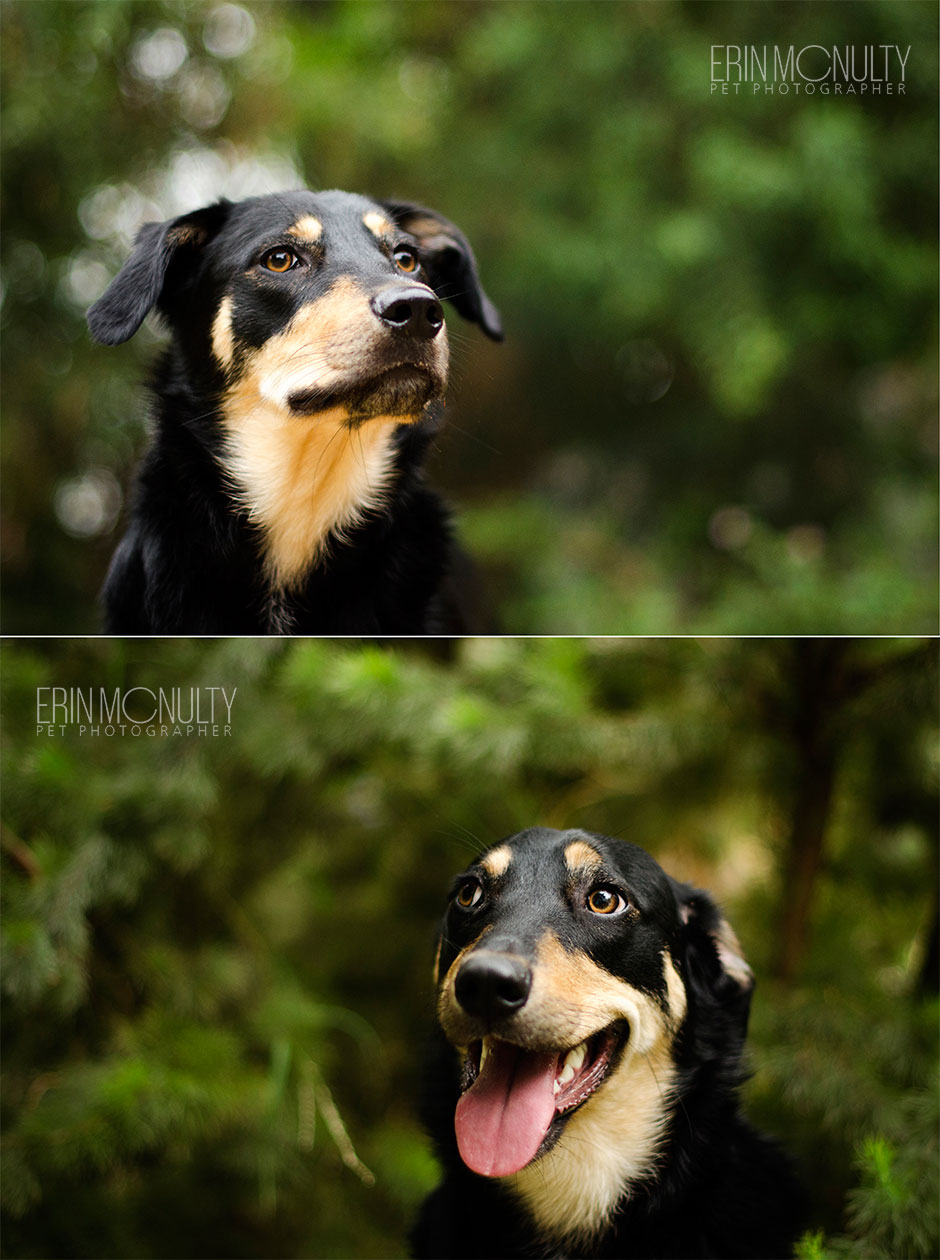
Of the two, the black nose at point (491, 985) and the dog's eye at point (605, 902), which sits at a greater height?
the black nose at point (491, 985)

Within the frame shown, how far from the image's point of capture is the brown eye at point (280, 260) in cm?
109

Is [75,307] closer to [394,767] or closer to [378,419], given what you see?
[378,419]

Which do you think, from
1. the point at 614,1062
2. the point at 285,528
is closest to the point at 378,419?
the point at 285,528

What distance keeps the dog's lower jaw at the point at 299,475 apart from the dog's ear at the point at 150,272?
15cm

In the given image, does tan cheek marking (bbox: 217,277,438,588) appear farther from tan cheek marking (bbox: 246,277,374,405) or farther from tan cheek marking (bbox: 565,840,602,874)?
tan cheek marking (bbox: 565,840,602,874)

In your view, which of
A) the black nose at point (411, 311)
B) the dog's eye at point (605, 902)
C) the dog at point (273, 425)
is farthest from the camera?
the dog's eye at point (605, 902)

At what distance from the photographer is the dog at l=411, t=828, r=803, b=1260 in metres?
1.12

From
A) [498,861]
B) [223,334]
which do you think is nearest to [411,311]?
[223,334]

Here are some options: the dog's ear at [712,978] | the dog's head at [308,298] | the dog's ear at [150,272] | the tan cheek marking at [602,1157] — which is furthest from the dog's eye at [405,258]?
the tan cheek marking at [602,1157]

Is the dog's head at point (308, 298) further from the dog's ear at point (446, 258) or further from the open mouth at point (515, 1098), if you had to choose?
the open mouth at point (515, 1098)

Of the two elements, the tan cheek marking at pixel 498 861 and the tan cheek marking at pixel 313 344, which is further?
the tan cheek marking at pixel 498 861

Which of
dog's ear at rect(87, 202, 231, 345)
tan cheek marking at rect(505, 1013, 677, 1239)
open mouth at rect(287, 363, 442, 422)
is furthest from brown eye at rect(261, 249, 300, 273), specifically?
tan cheek marking at rect(505, 1013, 677, 1239)

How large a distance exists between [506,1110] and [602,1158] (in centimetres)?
32

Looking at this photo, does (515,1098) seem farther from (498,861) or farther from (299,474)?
(299,474)
